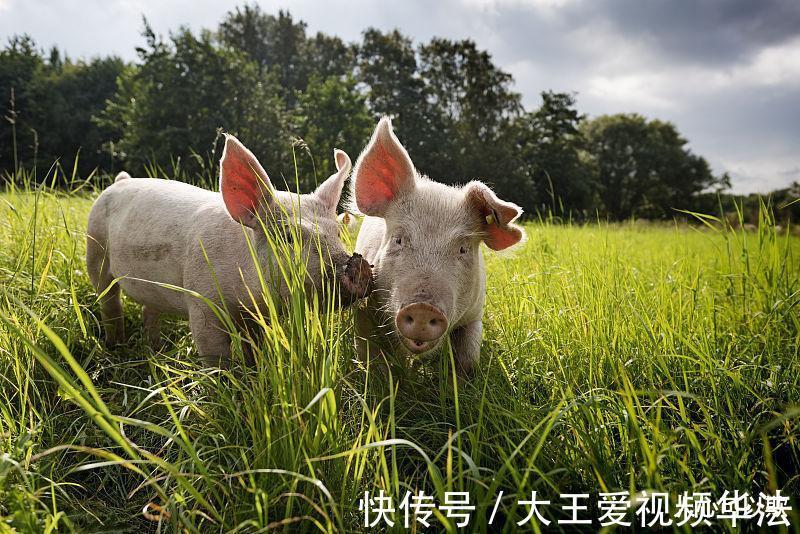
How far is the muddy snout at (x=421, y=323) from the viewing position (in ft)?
6.73

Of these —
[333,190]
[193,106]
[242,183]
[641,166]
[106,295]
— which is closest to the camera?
[242,183]

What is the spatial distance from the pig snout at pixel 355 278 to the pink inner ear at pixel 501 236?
70cm

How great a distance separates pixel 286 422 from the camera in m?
1.59

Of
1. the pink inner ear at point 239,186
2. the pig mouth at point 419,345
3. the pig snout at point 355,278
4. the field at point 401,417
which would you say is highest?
the pink inner ear at point 239,186

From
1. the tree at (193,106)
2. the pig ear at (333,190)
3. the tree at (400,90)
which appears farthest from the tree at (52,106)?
the pig ear at (333,190)

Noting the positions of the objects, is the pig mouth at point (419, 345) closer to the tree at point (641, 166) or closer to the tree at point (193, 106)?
the tree at point (193, 106)

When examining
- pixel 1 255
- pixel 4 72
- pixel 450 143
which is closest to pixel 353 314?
pixel 1 255

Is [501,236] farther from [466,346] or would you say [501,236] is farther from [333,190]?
[333,190]

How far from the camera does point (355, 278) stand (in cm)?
235

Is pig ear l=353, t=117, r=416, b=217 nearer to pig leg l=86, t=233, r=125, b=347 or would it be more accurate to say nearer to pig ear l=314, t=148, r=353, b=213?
pig ear l=314, t=148, r=353, b=213

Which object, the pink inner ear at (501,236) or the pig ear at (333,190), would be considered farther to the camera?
the pig ear at (333,190)

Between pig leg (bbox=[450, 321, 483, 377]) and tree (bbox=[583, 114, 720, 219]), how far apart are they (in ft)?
127

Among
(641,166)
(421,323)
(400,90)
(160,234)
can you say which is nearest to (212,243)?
(160,234)

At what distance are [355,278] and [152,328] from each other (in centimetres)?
185
